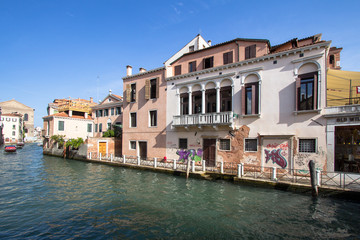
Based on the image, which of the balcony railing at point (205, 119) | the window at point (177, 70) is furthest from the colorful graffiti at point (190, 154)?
the window at point (177, 70)

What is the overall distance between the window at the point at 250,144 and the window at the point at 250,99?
199cm

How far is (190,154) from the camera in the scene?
17.0 m

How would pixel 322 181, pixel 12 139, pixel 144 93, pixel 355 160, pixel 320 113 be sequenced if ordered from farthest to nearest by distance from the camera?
pixel 12 139
pixel 144 93
pixel 355 160
pixel 320 113
pixel 322 181

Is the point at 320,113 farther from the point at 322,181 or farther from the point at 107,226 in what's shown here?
the point at 107,226

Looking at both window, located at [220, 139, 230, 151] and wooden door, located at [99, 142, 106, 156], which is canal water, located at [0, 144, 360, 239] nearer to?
window, located at [220, 139, 230, 151]

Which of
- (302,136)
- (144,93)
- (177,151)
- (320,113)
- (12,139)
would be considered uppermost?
(144,93)

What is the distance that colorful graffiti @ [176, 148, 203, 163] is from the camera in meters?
16.6

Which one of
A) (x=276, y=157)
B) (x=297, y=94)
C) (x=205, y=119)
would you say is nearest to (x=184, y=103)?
(x=205, y=119)

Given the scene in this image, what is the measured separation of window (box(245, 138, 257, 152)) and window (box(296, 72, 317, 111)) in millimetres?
3625

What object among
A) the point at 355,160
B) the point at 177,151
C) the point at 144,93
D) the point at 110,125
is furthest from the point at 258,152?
the point at 110,125

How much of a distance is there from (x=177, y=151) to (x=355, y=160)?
1289 cm

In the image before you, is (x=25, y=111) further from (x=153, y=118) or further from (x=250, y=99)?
(x=250, y=99)

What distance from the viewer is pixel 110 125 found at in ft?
96.0

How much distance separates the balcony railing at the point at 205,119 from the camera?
1467 centimetres
